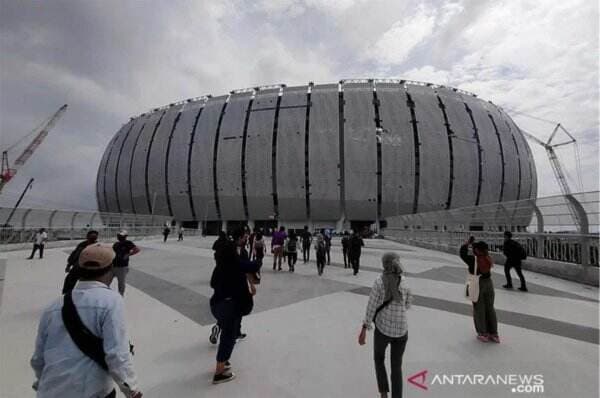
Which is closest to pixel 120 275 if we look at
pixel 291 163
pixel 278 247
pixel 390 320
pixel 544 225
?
pixel 390 320

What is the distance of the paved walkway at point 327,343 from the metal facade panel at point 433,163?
40.7m

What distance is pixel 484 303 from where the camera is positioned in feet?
15.1

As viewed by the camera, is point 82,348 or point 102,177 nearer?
point 82,348

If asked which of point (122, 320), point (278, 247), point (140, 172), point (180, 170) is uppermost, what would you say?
point (140, 172)

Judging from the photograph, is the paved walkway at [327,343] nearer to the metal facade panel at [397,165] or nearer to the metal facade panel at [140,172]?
the metal facade panel at [397,165]

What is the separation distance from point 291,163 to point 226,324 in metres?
44.2

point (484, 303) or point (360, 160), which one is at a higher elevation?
point (360, 160)

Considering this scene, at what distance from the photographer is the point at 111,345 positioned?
5.71ft

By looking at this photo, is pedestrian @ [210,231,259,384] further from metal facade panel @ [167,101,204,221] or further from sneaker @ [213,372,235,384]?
metal facade panel @ [167,101,204,221]

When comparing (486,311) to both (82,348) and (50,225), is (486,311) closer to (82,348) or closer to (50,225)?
(82,348)

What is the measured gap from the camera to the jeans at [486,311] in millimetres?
4523

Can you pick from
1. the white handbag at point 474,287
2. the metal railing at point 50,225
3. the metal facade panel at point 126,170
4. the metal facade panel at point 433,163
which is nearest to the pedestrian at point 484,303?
the white handbag at point 474,287

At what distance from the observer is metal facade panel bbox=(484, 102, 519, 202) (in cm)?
5122

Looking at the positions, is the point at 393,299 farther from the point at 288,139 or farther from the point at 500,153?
the point at 500,153
